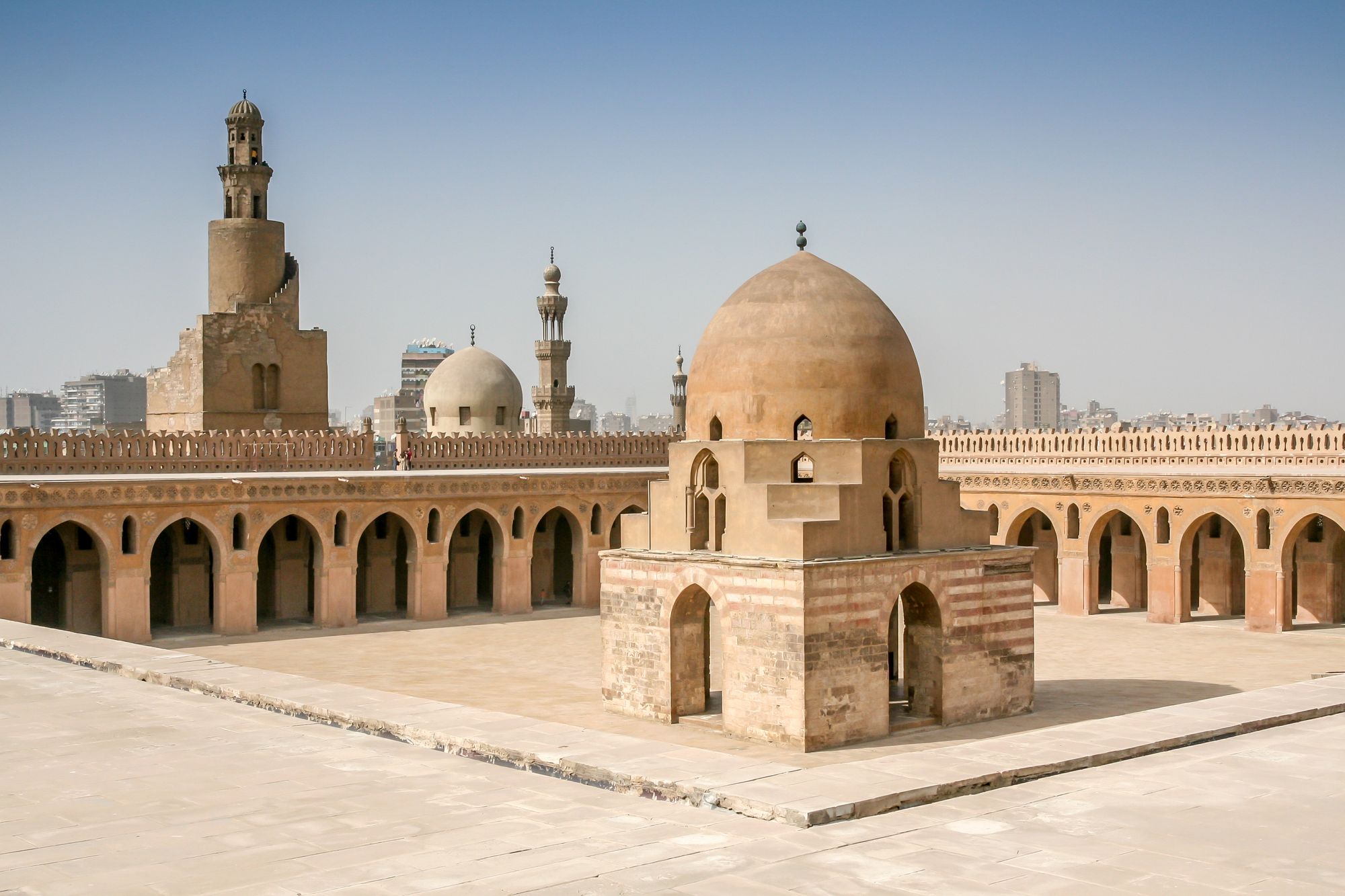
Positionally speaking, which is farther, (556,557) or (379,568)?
(556,557)

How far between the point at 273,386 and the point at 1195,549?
58.9ft

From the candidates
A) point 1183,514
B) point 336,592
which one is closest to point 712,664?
point 336,592

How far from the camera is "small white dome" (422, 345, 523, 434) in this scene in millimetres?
32688

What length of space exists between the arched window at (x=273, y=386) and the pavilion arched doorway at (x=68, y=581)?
6.38 metres

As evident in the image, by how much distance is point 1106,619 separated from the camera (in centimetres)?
2600

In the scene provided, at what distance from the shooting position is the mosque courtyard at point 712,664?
1509 cm

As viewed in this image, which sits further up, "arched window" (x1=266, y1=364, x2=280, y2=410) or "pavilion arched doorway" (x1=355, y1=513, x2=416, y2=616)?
"arched window" (x1=266, y1=364, x2=280, y2=410)

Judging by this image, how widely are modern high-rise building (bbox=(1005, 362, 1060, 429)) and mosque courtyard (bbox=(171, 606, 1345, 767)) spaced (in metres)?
100

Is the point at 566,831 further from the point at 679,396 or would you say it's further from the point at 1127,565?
the point at 679,396

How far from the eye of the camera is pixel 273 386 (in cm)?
3000

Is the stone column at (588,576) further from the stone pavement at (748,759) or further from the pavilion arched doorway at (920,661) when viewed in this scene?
the stone pavement at (748,759)

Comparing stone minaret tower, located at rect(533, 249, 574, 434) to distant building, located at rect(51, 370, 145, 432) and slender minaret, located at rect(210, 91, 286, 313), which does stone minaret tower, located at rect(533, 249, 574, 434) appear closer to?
slender minaret, located at rect(210, 91, 286, 313)

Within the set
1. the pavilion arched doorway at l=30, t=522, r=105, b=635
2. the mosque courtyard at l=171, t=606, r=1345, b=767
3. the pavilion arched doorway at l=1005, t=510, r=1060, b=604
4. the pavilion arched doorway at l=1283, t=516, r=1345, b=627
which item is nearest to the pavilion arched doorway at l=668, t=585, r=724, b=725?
the mosque courtyard at l=171, t=606, r=1345, b=767

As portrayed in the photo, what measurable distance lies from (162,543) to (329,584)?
10.00 ft
